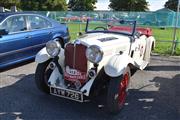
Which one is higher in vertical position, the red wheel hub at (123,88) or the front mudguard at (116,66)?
the front mudguard at (116,66)

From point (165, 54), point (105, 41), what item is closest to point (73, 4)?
point (165, 54)

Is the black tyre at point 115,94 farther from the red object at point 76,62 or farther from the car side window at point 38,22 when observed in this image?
the car side window at point 38,22

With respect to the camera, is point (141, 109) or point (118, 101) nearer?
point (118, 101)

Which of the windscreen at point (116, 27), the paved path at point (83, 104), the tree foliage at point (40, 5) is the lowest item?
the paved path at point (83, 104)

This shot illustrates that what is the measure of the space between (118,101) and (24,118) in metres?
1.57

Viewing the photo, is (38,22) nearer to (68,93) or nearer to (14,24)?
(14,24)

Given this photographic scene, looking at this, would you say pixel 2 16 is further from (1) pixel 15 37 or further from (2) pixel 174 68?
(2) pixel 174 68

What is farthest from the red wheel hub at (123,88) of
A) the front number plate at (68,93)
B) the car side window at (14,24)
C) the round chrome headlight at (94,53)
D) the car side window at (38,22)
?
the car side window at (38,22)

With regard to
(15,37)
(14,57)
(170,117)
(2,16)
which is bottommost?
(170,117)

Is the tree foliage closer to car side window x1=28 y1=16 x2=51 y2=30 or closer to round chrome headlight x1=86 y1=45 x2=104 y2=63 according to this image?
car side window x1=28 y1=16 x2=51 y2=30

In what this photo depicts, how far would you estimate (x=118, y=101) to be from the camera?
498 cm

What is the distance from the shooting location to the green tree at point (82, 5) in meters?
70.4

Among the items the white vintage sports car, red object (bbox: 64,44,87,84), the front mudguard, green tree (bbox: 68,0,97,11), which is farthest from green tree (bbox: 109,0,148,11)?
the front mudguard

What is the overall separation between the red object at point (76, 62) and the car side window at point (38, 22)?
128 inches
